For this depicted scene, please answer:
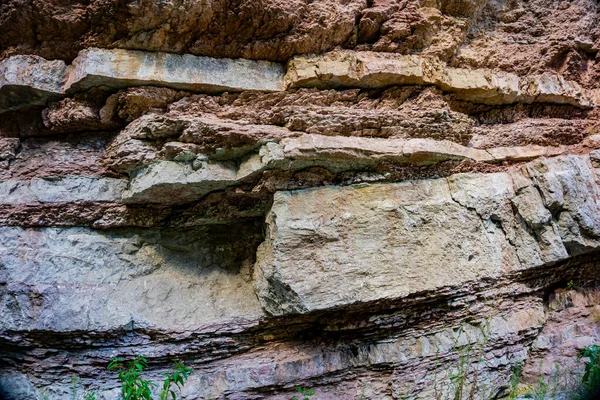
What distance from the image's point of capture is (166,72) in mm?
3078

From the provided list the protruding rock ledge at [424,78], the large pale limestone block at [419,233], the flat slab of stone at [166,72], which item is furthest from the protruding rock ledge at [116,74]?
the large pale limestone block at [419,233]

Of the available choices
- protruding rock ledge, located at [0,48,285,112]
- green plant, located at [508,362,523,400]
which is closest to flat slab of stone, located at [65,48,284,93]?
protruding rock ledge, located at [0,48,285,112]

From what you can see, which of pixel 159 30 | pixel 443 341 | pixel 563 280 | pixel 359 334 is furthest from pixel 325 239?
pixel 563 280

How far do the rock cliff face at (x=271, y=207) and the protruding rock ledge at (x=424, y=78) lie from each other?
28 mm

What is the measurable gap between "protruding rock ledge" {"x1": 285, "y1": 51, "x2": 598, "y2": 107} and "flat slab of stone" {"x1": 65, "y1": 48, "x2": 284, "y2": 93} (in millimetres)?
381

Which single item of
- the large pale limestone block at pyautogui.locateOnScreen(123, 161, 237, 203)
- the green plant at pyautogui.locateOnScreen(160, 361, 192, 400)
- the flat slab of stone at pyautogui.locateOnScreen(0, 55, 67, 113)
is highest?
the flat slab of stone at pyautogui.locateOnScreen(0, 55, 67, 113)

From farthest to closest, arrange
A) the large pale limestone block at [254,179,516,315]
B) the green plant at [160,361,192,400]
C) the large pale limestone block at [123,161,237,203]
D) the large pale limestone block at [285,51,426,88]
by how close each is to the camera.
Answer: the large pale limestone block at [285,51,426,88], the large pale limestone block at [123,161,237,203], the large pale limestone block at [254,179,516,315], the green plant at [160,361,192,400]

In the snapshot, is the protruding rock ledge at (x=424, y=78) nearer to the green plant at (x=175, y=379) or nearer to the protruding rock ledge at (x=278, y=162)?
the protruding rock ledge at (x=278, y=162)

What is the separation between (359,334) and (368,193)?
1342mm

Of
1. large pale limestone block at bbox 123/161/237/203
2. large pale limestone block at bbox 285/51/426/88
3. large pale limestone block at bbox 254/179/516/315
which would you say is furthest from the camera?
large pale limestone block at bbox 285/51/426/88

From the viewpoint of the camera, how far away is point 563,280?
12.5 feet

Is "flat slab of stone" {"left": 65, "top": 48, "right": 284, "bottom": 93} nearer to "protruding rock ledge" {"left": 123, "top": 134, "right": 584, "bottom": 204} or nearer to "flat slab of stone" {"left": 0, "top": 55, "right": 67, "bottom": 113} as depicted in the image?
"flat slab of stone" {"left": 0, "top": 55, "right": 67, "bottom": 113}

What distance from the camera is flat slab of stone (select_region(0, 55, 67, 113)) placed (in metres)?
3.01

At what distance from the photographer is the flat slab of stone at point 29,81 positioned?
3.01 meters
